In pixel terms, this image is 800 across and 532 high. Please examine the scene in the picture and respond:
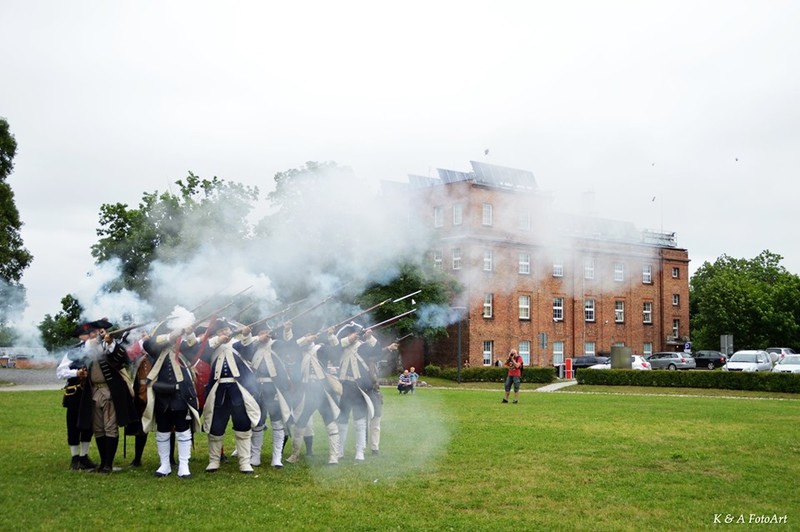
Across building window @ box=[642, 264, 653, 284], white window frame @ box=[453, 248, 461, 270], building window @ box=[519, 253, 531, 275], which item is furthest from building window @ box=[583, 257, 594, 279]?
white window frame @ box=[453, 248, 461, 270]

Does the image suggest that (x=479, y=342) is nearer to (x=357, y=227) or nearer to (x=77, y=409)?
(x=357, y=227)

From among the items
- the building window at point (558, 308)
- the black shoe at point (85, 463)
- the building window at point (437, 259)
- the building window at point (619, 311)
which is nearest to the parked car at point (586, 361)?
the building window at point (558, 308)

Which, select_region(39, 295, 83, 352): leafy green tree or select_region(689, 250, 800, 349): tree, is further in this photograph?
select_region(689, 250, 800, 349): tree

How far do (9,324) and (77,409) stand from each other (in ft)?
24.3

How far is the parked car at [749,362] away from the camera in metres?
48.7

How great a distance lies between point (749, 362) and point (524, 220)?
62.6 ft

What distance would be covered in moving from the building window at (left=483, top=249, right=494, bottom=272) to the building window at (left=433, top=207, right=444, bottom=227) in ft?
11.7

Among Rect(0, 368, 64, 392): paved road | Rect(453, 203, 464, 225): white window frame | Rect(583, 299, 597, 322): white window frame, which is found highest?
Rect(453, 203, 464, 225): white window frame

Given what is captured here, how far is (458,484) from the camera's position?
12531 mm

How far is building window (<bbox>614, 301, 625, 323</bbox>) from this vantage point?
68.3 m

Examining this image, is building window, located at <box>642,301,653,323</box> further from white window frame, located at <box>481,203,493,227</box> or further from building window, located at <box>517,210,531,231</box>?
building window, located at <box>517,210,531,231</box>

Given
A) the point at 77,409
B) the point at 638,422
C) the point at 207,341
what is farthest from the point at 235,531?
the point at 638,422

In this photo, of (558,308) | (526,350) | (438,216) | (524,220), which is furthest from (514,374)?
(558,308)

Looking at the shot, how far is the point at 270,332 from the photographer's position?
1462 centimetres
